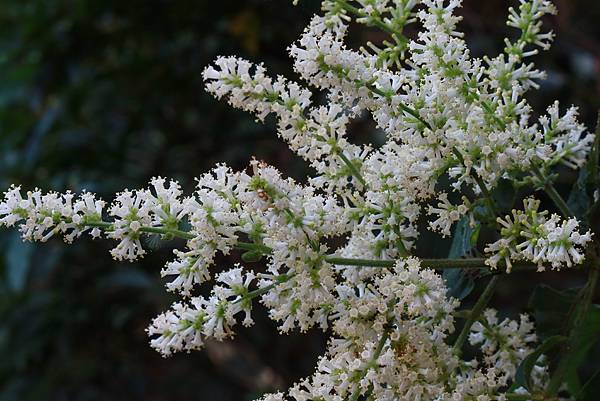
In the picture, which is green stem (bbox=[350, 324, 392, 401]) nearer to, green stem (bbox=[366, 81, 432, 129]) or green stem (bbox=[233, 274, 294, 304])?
green stem (bbox=[233, 274, 294, 304])

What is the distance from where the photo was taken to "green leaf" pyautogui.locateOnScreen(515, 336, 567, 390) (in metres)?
1.45

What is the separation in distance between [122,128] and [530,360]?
2.21 meters

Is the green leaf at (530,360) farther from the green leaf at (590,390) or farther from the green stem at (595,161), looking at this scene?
the green stem at (595,161)

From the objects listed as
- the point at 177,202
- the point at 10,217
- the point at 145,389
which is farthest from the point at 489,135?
the point at 145,389

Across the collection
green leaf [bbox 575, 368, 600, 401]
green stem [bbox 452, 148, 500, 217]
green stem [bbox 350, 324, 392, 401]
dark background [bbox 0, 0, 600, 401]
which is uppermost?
dark background [bbox 0, 0, 600, 401]

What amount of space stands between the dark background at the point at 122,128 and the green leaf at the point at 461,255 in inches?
55.4

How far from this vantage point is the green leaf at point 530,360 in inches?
57.0

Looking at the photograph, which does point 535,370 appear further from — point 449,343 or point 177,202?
point 177,202

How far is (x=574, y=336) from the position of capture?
1523 mm

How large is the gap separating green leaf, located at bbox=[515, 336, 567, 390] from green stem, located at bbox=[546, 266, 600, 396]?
0.03 metres

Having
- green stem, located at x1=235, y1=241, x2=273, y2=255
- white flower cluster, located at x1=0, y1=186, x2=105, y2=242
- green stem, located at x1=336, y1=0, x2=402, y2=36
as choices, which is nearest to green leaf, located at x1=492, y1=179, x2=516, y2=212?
green stem, located at x1=336, y1=0, x2=402, y2=36

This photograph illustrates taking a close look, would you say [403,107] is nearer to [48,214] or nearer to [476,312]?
[476,312]

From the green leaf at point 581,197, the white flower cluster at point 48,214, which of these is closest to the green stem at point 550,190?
the green leaf at point 581,197

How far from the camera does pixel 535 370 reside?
1.62 metres
